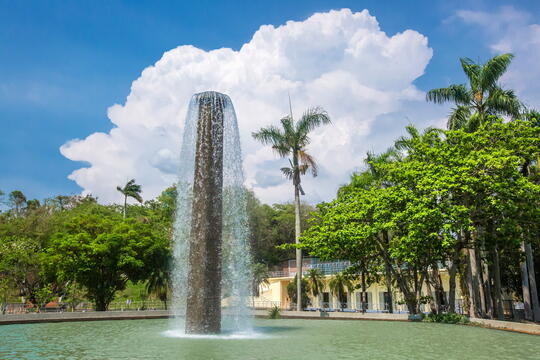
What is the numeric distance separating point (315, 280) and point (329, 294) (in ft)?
16.3

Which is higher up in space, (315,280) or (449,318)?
(315,280)

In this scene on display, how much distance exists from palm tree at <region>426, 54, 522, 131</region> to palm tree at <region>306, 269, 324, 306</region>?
20595 mm

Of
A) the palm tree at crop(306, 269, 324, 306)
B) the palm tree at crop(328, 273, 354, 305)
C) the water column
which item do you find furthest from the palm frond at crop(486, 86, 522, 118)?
the palm tree at crop(306, 269, 324, 306)

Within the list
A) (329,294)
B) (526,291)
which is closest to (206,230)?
(526,291)

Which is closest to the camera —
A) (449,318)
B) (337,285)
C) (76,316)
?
(449,318)

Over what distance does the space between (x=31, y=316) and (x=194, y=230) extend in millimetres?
11536

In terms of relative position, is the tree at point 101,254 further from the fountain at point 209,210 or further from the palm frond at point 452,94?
the palm frond at point 452,94

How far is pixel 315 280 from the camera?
132 feet

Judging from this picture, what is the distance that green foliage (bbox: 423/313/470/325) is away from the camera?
1922cm

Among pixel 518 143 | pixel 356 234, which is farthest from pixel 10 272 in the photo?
pixel 518 143

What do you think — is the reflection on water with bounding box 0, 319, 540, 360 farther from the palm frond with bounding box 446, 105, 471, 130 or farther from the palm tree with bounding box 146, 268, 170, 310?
the palm tree with bounding box 146, 268, 170, 310

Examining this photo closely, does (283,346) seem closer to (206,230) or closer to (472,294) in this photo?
(206,230)

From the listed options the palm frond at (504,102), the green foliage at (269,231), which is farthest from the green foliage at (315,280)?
the palm frond at (504,102)

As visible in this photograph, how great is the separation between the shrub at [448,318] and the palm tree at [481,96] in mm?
10009
